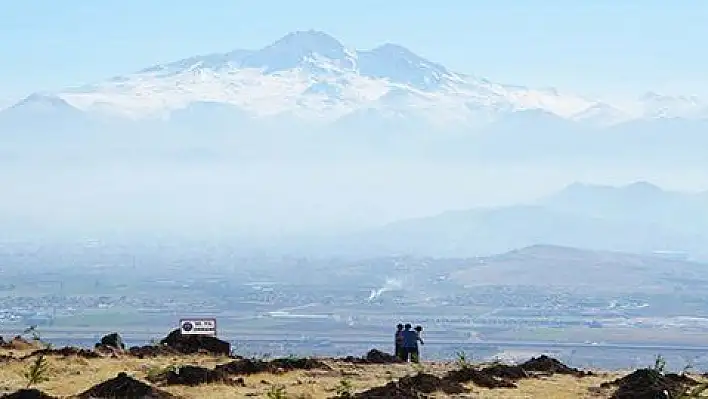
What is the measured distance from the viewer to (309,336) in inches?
4690

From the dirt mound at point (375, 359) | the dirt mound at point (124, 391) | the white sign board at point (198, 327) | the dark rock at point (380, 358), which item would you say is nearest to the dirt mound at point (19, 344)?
the white sign board at point (198, 327)

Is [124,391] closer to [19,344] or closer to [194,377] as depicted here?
[194,377]

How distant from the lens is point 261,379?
2773 centimetres

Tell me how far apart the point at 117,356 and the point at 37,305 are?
13550 cm

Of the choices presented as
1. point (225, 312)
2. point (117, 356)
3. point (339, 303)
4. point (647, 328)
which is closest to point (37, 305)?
point (225, 312)

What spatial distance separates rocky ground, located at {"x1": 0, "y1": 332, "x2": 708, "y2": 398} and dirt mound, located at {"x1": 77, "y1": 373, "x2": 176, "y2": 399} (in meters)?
0.02

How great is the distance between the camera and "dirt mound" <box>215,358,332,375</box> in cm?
2817

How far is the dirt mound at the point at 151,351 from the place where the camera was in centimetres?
3190

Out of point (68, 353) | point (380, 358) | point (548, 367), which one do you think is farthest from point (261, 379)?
point (548, 367)

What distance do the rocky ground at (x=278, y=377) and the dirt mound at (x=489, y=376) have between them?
0.07 ft

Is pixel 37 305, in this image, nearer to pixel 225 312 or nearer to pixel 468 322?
pixel 225 312

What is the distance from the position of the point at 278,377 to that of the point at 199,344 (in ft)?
18.5

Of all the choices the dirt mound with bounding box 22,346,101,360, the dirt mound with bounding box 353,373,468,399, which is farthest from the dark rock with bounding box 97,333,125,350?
the dirt mound with bounding box 353,373,468,399

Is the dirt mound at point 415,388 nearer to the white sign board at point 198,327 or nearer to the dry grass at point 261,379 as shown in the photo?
the dry grass at point 261,379
